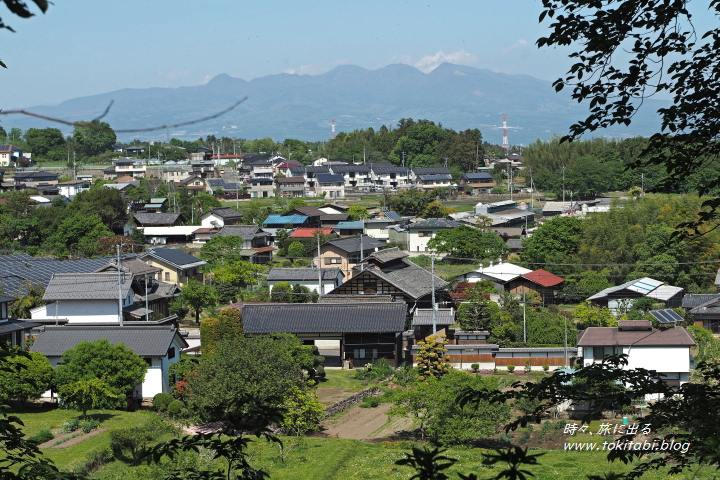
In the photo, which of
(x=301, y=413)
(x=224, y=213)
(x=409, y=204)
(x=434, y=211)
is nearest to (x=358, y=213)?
(x=409, y=204)

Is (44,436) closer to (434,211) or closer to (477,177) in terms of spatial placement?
(434,211)

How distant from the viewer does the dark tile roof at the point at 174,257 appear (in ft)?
88.1

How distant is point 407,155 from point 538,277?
41.6 meters

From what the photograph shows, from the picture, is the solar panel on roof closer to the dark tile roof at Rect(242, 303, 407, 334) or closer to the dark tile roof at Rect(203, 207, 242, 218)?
the dark tile roof at Rect(242, 303, 407, 334)

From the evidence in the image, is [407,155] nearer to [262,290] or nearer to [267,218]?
[267,218]

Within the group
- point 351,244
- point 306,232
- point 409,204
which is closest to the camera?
point 351,244

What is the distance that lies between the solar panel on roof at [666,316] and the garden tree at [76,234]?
21.7 meters

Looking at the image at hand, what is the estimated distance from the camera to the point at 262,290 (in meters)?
25.9

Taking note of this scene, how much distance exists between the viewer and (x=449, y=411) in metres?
13.1

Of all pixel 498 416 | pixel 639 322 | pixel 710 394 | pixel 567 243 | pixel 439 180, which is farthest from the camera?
pixel 439 180

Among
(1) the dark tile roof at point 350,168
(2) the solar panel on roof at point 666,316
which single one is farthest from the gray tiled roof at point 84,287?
(1) the dark tile roof at point 350,168

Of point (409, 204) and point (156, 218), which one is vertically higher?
point (409, 204)

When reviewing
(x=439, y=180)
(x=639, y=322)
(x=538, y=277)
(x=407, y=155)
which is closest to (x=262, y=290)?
(x=538, y=277)

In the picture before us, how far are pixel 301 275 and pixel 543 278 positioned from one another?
7932 mm
